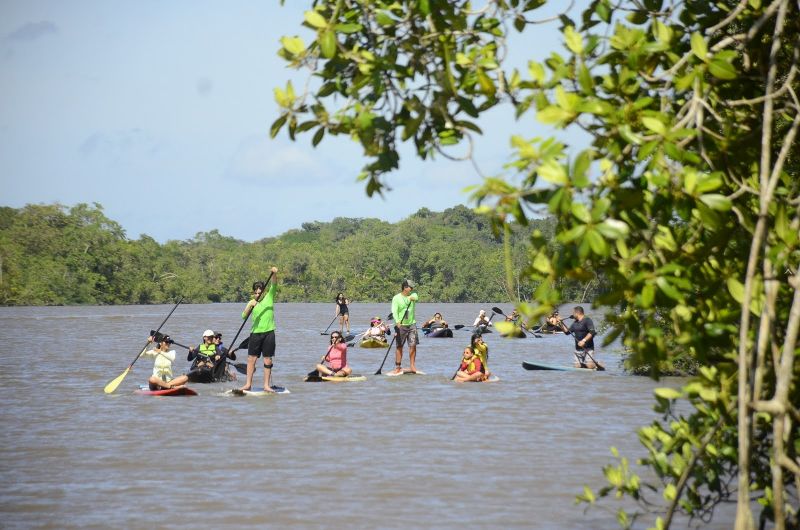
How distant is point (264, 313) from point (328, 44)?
1071 cm

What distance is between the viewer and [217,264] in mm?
124875

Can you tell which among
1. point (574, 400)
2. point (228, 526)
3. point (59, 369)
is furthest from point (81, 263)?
point (228, 526)

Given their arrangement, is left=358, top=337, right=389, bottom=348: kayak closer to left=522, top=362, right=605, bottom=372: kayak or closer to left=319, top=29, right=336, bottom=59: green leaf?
left=522, top=362, right=605, bottom=372: kayak

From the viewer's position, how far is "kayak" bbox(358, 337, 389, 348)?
28.1 m

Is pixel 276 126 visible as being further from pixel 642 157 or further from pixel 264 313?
pixel 264 313

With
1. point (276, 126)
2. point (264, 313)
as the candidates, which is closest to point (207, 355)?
point (264, 313)

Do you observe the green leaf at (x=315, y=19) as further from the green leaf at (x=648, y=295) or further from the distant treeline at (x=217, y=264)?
the distant treeline at (x=217, y=264)

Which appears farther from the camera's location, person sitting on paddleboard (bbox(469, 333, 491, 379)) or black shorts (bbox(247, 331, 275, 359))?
person sitting on paddleboard (bbox(469, 333, 491, 379))

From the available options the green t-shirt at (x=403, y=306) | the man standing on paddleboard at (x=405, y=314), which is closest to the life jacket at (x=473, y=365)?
the man standing on paddleboard at (x=405, y=314)

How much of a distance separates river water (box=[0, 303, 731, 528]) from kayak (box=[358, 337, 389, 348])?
26.0ft

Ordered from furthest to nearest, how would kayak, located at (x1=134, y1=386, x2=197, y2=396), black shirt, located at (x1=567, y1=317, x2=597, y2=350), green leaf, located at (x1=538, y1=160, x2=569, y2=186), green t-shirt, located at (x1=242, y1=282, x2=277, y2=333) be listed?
1. black shirt, located at (x1=567, y1=317, x2=597, y2=350)
2. kayak, located at (x1=134, y1=386, x2=197, y2=396)
3. green t-shirt, located at (x1=242, y1=282, x2=277, y2=333)
4. green leaf, located at (x1=538, y1=160, x2=569, y2=186)

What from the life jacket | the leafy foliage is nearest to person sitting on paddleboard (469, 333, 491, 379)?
the life jacket

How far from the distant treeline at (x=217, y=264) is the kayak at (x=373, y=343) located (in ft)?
190

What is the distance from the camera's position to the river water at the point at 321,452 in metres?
8.48
